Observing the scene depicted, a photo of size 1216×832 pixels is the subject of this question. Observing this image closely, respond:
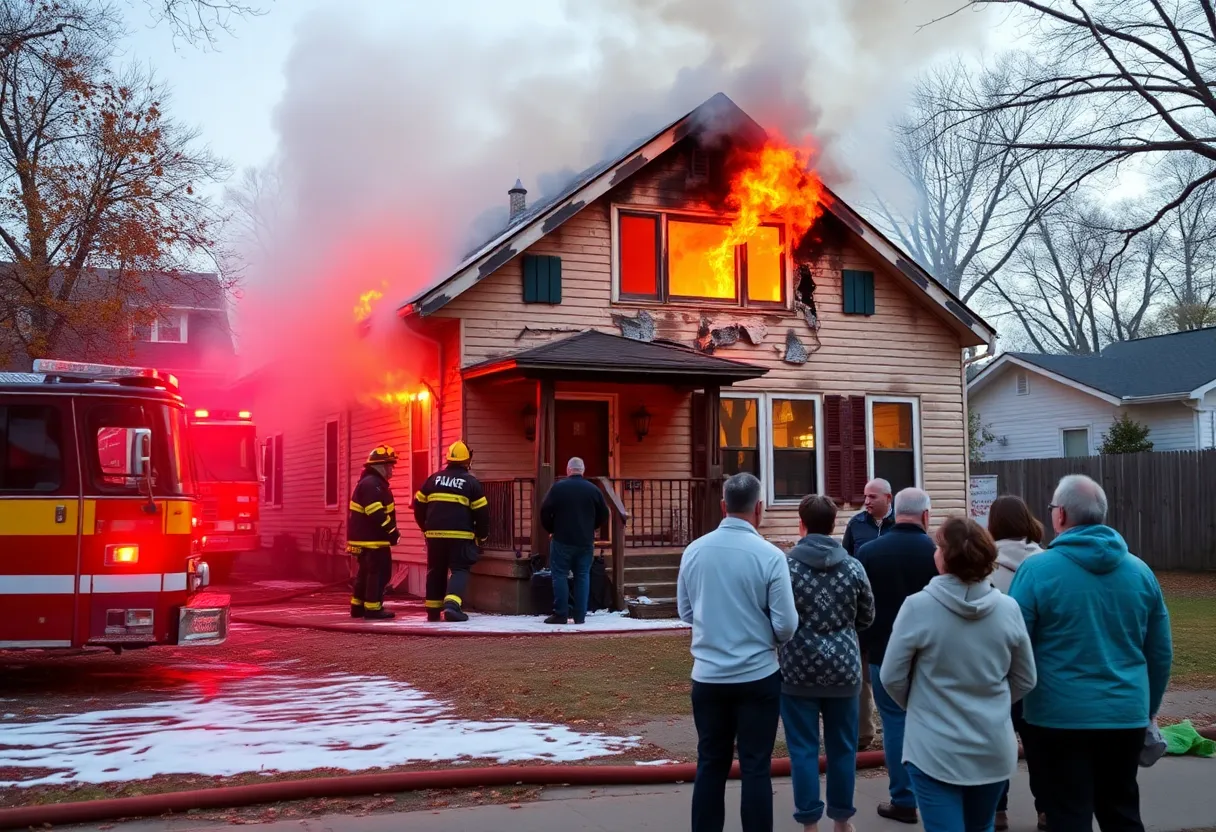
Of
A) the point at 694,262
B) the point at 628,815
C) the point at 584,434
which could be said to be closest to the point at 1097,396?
the point at 694,262

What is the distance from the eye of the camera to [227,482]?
20594 millimetres

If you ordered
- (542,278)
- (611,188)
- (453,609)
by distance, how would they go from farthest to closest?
(611,188) < (542,278) < (453,609)

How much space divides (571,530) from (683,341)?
4.68 meters

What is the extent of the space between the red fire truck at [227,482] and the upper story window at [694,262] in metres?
7.94

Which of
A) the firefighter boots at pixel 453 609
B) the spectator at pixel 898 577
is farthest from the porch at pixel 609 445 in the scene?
the spectator at pixel 898 577

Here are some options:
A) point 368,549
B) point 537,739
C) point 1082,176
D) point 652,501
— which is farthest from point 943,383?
point 537,739

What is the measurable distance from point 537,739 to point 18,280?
1455 centimetres

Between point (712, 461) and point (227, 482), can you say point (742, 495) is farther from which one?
point (227, 482)

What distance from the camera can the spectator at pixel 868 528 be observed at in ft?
22.3

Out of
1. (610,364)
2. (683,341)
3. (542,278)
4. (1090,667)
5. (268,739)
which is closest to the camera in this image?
(1090,667)

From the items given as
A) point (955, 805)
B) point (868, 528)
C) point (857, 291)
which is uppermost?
point (857, 291)

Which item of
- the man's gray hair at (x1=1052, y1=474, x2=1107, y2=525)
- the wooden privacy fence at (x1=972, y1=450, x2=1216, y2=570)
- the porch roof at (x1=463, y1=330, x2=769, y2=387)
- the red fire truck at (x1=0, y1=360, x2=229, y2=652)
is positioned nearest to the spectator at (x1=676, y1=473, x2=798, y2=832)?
the man's gray hair at (x1=1052, y1=474, x2=1107, y2=525)

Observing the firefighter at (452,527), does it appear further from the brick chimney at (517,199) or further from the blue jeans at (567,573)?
the brick chimney at (517,199)

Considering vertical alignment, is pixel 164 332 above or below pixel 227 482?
above
